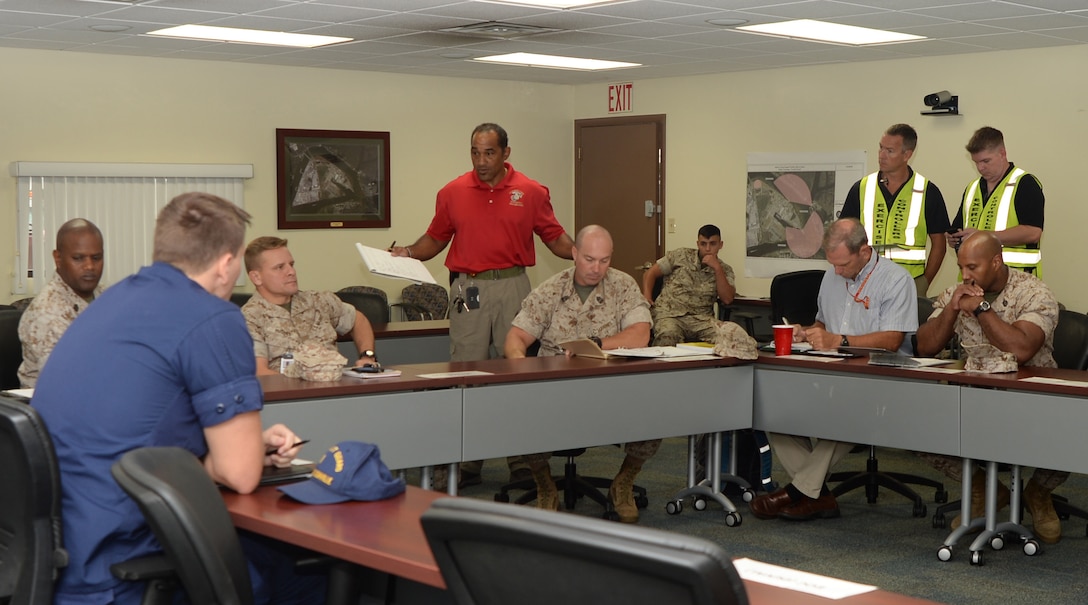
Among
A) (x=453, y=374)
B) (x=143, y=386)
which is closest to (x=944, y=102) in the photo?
(x=453, y=374)

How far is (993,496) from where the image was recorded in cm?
474

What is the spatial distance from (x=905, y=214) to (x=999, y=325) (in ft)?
7.89

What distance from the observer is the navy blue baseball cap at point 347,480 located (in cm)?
263

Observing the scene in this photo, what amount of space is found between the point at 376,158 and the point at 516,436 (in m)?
5.58

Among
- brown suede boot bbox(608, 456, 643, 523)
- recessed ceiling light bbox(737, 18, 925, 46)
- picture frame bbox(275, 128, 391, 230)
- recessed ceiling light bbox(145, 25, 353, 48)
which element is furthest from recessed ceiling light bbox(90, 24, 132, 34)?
brown suede boot bbox(608, 456, 643, 523)

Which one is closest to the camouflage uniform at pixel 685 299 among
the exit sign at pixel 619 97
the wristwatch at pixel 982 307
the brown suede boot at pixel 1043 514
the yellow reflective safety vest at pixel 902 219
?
the yellow reflective safety vest at pixel 902 219

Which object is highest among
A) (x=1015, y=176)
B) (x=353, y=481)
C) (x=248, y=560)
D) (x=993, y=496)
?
(x=1015, y=176)

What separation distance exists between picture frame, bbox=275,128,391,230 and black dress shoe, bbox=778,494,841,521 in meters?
5.14

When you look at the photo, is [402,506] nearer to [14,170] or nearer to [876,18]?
[876,18]

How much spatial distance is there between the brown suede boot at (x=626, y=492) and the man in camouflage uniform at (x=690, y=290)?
2600 millimetres

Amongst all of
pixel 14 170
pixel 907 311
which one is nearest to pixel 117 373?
pixel 907 311

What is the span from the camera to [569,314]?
5535mm

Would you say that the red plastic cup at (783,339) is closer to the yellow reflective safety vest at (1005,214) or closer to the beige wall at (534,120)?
the yellow reflective safety vest at (1005,214)

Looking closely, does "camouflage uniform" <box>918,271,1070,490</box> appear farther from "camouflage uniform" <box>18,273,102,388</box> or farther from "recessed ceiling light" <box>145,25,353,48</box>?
"recessed ceiling light" <box>145,25,353,48</box>
